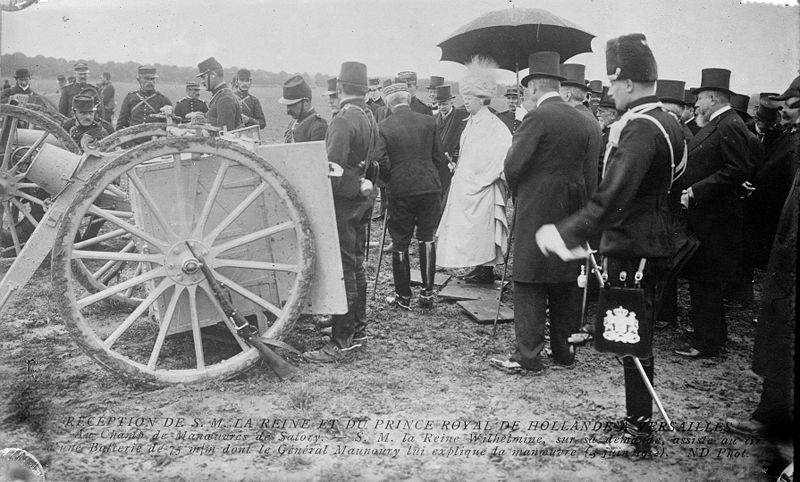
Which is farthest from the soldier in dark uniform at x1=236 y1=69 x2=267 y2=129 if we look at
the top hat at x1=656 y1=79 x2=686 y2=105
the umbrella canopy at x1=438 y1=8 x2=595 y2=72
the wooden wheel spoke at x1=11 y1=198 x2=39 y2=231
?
the top hat at x1=656 y1=79 x2=686 y2=105

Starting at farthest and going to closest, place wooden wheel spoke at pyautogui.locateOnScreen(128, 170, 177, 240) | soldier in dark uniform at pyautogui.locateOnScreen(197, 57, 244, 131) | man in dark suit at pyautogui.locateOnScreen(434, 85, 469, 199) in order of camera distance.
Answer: man in dark suit at pyautogui.locateOnScreen(434, 85, 469, 199)
soldier in dark uniform at pyautogui.locateOnScreen(197, 57, 244, 131)
wooden wheel spoke at pyautogui.locateOnScreen(128, 170, 177, 240)

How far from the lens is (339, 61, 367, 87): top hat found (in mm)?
4609

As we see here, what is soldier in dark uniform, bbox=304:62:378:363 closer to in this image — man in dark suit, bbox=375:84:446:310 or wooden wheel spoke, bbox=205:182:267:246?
wooden wheel spoke, bbox=205:182:267:246

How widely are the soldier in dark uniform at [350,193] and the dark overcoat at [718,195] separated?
8.17ft

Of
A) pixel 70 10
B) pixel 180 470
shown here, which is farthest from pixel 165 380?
pixel 70 10

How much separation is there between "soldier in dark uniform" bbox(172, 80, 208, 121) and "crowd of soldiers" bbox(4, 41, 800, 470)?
8.37ft

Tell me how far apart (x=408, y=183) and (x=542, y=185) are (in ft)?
5.69

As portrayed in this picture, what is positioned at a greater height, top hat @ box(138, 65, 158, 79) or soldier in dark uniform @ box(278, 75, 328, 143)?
top hat @ box(138, 65, 158, 79)

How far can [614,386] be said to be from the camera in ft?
13.5

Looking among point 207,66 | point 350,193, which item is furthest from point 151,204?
point 207,66

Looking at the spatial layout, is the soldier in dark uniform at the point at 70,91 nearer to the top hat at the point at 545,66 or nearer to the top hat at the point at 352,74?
the top hat at the point at 352,74

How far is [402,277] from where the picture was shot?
18.5 ft

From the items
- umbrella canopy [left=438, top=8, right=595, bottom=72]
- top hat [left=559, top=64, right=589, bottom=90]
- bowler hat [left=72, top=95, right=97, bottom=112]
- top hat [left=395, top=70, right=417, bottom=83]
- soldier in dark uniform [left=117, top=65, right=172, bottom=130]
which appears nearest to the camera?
umbrella canopy [left=438, top=8, right=595, bottom=72]

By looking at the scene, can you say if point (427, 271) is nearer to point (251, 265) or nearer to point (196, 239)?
point (251, 265)
